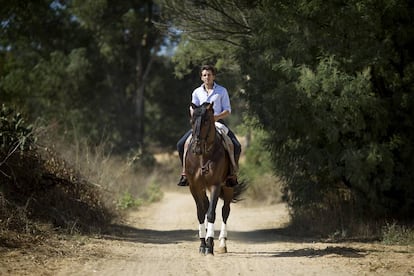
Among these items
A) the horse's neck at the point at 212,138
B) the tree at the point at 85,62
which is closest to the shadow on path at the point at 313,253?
the horse's neck at the point at 212,138

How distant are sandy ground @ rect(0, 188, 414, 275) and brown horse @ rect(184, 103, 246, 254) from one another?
0.50 m

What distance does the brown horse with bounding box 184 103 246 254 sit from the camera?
9758mm

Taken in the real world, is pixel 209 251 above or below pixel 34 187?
below

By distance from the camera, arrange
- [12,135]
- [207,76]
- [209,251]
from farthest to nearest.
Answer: [12,135], [207,76], [209,251]

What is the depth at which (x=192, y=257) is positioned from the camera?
9695mm

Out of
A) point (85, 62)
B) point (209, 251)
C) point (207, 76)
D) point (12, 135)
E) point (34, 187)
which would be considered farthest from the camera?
point (85, 62)

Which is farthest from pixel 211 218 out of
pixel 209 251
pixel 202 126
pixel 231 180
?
pixel 202 126

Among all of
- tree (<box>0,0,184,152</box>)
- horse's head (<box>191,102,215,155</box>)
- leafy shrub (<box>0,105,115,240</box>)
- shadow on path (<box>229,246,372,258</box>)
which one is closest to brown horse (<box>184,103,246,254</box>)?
horse's head (<box>191,102,215,155</box>)

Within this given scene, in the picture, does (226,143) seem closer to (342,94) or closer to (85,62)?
(342,94)

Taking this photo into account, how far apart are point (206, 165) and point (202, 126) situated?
806 millimetres

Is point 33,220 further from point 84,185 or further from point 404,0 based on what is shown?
point 404,0

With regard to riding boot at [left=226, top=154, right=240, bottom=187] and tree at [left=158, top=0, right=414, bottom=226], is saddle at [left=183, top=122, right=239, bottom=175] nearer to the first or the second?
riding boot at [left=226, top=154, right=240, bottom=187]

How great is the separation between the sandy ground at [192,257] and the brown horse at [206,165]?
50 centimetres

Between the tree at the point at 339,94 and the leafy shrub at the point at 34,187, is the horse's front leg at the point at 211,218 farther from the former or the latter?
the tree at the point at 339,94
